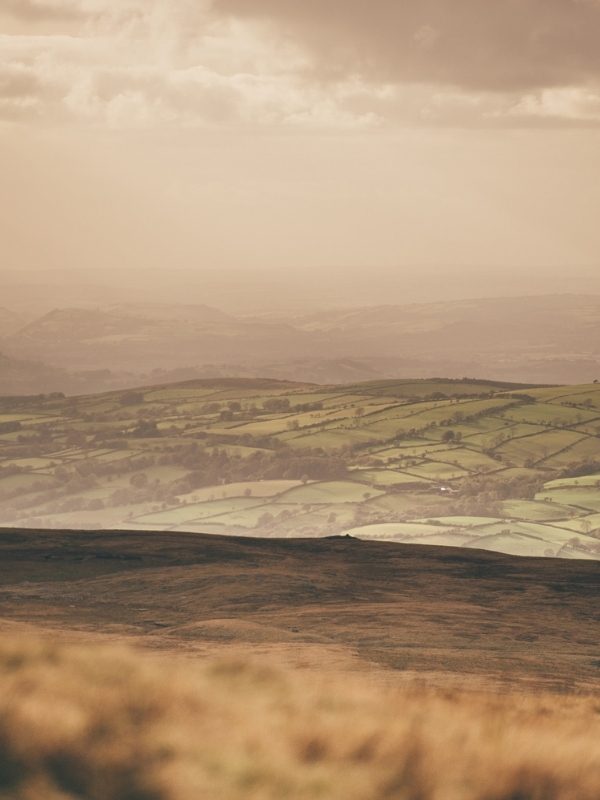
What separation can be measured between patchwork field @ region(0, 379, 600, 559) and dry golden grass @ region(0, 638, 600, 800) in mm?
100635

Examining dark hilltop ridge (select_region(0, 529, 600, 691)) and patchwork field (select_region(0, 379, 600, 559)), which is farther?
patchwork field (select_region(0, 379, 600, 559))

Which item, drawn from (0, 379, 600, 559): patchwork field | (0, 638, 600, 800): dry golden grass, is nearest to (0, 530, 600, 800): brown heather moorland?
(0, 638, 600, 800): dry golden grass

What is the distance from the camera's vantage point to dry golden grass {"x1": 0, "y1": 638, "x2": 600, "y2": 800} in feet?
15.8

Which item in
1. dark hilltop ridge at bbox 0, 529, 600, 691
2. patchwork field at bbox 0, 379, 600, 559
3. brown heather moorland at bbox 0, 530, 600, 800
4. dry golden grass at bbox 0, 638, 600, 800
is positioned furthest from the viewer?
patchwork field at bbox 0, 379, 600, 559

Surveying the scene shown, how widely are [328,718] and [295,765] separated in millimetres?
777

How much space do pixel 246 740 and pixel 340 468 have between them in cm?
14290

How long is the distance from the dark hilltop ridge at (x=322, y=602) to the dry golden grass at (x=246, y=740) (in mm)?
3329

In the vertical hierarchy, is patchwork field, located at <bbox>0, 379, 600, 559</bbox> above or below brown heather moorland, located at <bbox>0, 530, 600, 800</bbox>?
below

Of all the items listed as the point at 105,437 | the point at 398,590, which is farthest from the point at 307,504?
the point at 398,590

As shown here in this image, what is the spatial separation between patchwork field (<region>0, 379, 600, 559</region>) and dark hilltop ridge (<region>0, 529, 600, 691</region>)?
79.4 meters

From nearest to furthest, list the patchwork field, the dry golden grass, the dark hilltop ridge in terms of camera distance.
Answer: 1. the dry golden grass
2. the dark hilltop ridge
3. the patchwork field

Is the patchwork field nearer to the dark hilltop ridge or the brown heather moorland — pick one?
the dark hilltop ridge

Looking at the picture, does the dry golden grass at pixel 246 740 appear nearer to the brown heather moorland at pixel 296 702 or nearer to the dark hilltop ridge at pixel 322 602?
the brown heather moorland at pixel 296 702

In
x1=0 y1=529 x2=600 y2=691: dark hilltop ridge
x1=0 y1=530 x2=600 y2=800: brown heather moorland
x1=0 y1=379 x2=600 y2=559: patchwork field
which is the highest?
x1=0 y1=530 x2=600 y2=800: brown heather moorland
